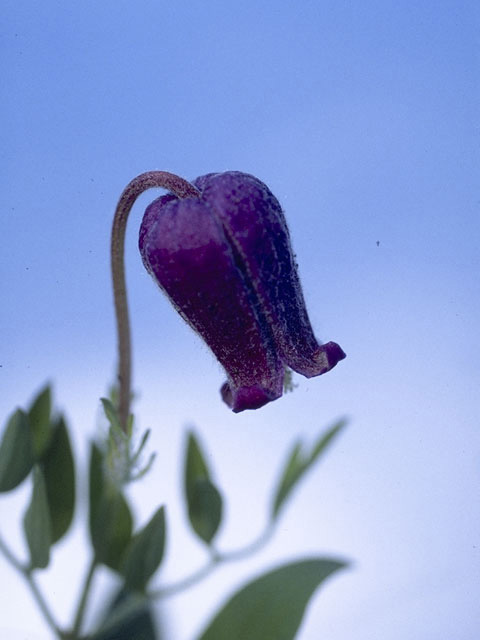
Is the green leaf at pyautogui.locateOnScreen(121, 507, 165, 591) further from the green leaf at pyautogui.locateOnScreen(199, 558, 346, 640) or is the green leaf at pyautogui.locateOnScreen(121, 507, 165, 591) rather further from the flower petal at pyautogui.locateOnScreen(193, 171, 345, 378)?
the flower petal at pyautogui.locateOnScreen(193, 171, 345, 378)

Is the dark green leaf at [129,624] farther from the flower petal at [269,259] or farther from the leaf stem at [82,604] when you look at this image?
the flower petal at [269,259]

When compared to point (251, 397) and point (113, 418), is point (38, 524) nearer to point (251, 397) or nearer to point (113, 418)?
point (113, 418)

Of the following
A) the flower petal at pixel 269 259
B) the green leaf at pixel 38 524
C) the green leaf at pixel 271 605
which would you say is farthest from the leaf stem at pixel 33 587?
the flower petal at pixel 269 259

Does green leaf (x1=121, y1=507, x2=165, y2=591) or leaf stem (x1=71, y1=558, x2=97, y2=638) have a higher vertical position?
green leaf (x1=121, y1=507, x2=165, y2=591)

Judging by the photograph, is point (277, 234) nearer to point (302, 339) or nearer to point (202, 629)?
point (302, 339)

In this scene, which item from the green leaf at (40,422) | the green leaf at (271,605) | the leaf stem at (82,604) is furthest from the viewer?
the green leaf at (40,422)

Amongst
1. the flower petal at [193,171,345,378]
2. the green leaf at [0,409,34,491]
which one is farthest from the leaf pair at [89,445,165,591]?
the flower petal at [193,171,345,378]
